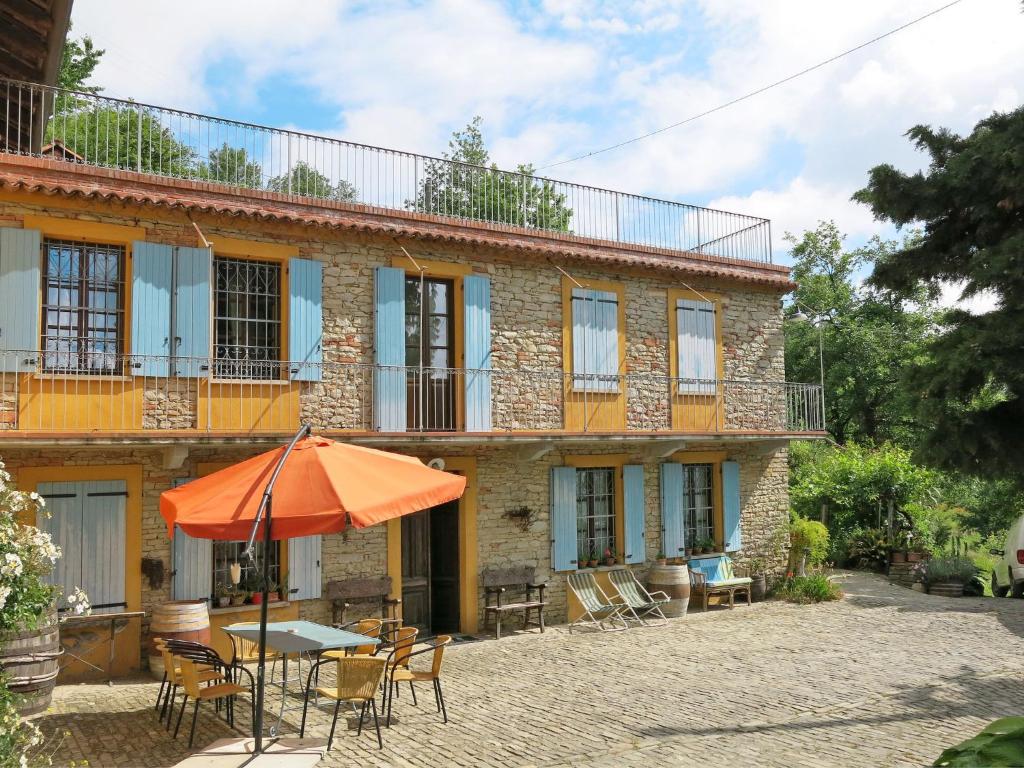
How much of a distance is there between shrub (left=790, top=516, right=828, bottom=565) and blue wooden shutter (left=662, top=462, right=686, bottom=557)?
2517 millimetres

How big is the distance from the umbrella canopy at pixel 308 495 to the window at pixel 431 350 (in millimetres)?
4540

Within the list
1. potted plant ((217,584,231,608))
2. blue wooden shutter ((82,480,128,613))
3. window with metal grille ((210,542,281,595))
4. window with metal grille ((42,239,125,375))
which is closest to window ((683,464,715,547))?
window with metal grille ((210,542,281,595))

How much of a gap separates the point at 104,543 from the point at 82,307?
2.66m

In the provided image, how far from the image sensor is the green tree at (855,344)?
27.0 meters

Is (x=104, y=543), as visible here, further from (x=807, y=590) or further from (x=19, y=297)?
(x=807, y=590)

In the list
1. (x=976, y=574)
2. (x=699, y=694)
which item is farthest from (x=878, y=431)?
(x=699, y=694)

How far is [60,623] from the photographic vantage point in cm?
905

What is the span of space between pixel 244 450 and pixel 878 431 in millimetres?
23283

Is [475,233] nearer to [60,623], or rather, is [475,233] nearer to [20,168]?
[20,168]

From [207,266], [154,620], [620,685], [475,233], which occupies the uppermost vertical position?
[475,233]

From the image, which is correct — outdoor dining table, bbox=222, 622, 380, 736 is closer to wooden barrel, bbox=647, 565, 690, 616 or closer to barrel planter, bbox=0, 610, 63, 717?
barrel planter, bbox=0, 610, 63, 717

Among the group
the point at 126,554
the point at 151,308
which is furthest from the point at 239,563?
the point at 151,308

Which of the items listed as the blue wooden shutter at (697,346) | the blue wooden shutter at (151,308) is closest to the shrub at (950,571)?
the blue wooden shutter at (697,346)

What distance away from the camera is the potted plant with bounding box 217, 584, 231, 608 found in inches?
402
